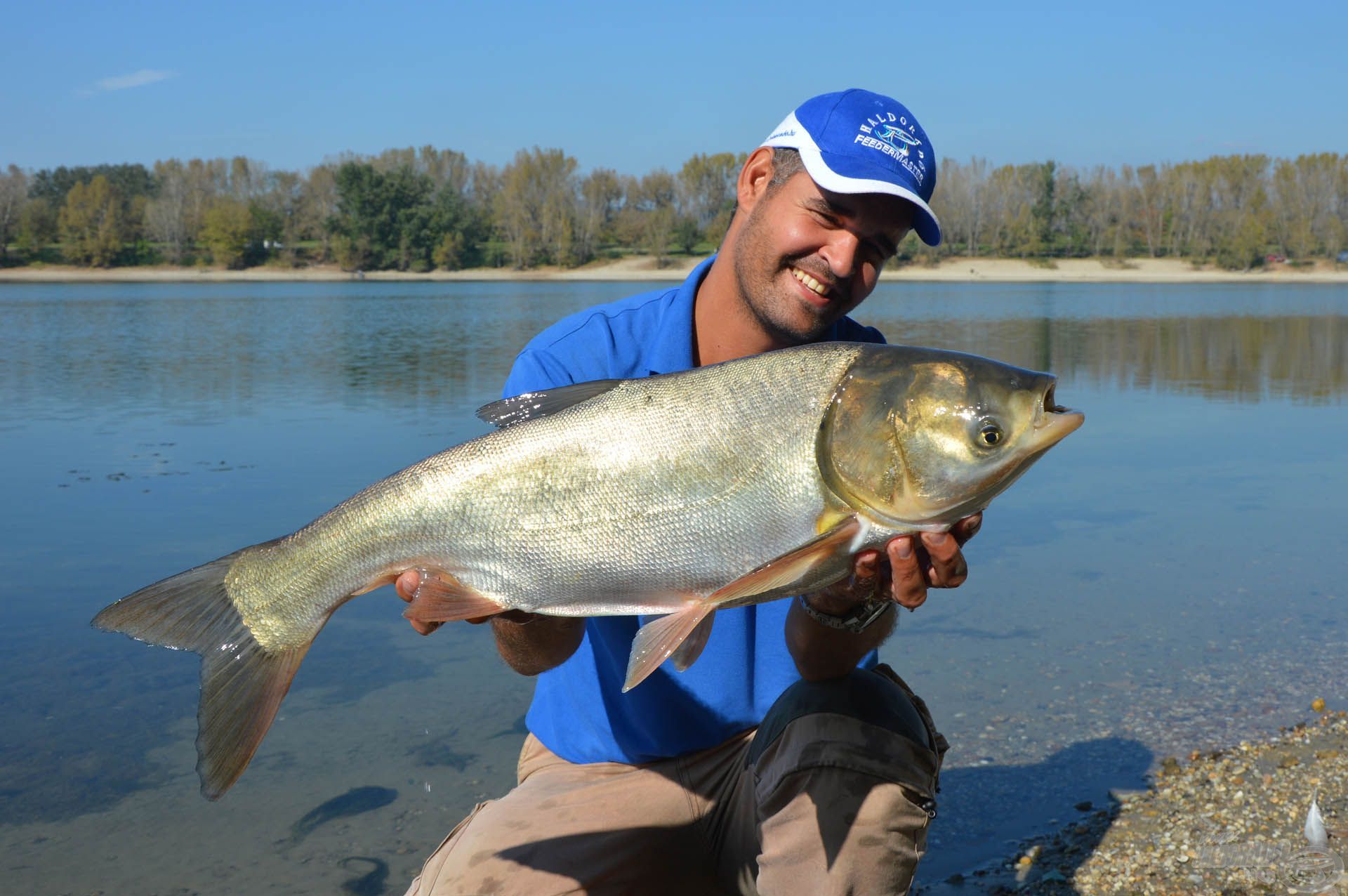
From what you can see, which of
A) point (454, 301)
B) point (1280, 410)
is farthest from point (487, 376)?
point (454, 301)

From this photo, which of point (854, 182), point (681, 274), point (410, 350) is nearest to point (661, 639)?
point (854, 182)

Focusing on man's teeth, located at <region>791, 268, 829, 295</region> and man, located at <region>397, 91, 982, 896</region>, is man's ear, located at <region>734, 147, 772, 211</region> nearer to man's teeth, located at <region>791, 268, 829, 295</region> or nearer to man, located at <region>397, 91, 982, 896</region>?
man, located at <region>397, 91, 982, 896</region>

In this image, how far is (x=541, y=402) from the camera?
8.66 feet

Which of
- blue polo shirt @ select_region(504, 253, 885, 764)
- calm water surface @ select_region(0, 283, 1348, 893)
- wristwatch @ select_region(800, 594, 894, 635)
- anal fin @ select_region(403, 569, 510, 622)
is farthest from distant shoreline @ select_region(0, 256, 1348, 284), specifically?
anal fin @ select_region(403, 569, 510, 622)

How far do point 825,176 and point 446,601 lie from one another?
63.7 inches

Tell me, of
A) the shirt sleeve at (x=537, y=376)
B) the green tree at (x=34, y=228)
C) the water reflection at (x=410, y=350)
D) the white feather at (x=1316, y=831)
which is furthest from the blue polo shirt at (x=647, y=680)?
the green tree at (x=34, y=228)

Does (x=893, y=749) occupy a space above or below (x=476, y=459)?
below

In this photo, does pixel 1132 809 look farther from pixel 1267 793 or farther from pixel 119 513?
pixel 119 513

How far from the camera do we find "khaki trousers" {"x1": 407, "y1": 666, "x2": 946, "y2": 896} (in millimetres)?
2885

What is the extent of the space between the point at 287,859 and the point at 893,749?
2.32m

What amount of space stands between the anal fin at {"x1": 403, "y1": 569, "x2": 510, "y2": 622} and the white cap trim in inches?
60.7

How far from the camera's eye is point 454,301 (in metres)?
42.9

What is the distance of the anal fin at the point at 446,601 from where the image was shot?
260cm

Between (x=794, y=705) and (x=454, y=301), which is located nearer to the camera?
(x=794, y=705)
